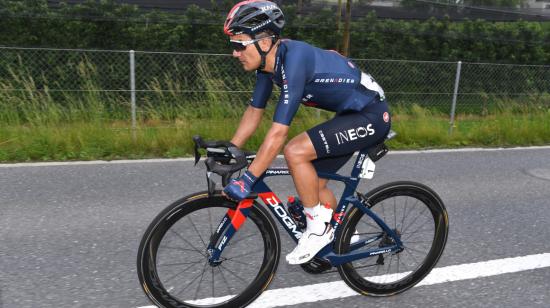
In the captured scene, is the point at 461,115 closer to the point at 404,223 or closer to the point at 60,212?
the point at 404,223

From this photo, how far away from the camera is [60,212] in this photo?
4.54 meters

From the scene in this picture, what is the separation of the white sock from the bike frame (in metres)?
0.12

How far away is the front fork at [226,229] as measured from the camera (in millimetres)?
2807

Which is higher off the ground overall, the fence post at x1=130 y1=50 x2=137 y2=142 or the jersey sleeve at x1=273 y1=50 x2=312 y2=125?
the jersey sleeve at x1=273 y1=50 x2=312 y2=125

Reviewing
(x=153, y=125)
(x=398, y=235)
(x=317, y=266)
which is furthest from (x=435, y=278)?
(x=153, y=125)

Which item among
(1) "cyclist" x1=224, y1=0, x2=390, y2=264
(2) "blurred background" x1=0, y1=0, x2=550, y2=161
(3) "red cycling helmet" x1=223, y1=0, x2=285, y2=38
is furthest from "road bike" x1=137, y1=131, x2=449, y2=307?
(2) "blurred background" x1=0, y1=0, x2=550, y2=161

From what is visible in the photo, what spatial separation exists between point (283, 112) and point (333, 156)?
0.53 metres

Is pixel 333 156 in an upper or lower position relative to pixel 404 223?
upper

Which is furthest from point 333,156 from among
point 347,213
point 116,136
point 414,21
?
point 414,21

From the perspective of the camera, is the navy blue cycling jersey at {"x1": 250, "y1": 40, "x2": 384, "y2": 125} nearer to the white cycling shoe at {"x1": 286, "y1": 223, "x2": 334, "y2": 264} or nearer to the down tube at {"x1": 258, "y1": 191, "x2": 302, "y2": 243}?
the down tube at {"x1": 258, "y1": 191, "x2": 302, "y2": 243}

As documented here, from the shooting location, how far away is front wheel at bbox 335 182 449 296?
10.3 ft

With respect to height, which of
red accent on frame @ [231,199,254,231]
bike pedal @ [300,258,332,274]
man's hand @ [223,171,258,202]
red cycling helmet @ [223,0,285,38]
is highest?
red cycling helmet @ [223,0,285,38]

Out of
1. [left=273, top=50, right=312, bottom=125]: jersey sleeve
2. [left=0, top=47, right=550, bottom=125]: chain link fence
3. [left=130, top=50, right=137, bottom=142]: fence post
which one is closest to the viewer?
[left=273, top=50, right=312, bottom=125]: jersey sleeve

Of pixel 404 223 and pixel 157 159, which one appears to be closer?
pixel 404 223
